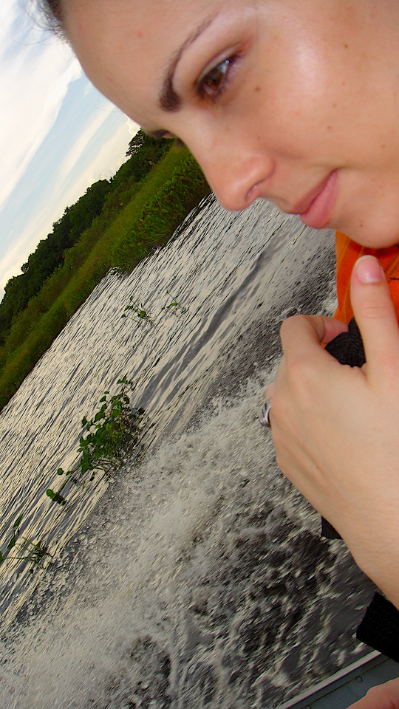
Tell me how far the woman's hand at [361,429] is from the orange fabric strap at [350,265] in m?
0.09

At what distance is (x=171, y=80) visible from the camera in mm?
874

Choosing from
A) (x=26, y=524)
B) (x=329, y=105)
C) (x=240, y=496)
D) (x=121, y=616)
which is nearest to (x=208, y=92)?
(x=329, y=105)

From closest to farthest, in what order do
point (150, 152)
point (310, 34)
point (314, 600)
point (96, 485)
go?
point (310, 34)
point (314, 600)
point (96, 485)
point (150, 152)

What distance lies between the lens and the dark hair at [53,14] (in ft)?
3.33

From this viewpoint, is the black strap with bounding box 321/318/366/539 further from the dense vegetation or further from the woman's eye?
the dense vegetation

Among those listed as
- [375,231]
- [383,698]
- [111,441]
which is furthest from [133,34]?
[111,441]

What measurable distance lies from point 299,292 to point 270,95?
14.5ft

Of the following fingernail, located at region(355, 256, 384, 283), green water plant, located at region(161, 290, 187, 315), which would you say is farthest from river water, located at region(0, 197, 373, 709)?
fingernail, located at region(355, 256, 384, 283)

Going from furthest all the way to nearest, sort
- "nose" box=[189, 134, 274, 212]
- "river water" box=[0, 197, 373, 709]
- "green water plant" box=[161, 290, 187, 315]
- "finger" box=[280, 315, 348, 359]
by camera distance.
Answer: "green water plant" box=[161, 290, 187, 315] < "river water" box=[0, 197, 373, 709] < "finger" box=[280, 315, 348, 359] < "nose" box=[189, 134, 274, 212]

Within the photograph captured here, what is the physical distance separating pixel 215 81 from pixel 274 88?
0.42 ft

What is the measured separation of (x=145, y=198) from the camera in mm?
17609

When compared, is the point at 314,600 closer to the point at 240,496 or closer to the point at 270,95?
the point at 240,496

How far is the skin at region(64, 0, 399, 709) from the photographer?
82 cm

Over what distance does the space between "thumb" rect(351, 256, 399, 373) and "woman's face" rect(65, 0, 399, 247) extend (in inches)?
3.9
